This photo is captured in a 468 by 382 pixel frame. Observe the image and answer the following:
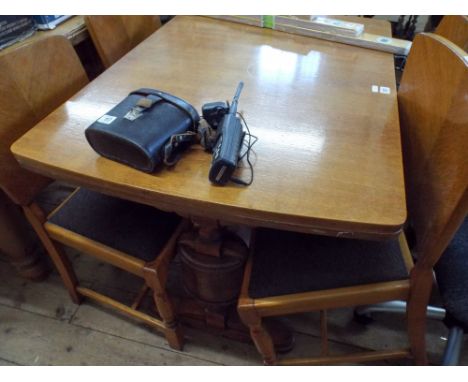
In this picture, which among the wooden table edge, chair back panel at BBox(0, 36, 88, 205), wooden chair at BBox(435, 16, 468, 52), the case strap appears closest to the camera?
the wooden table edge

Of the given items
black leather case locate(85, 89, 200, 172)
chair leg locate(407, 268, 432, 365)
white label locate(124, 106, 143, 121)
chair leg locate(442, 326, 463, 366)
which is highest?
white label locate(124, 106, 143, 121)

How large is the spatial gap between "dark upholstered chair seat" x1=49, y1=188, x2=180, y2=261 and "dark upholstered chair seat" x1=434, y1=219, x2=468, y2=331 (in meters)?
0.70

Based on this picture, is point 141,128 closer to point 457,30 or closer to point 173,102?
point 173,102

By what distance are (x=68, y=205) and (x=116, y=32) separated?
668mm

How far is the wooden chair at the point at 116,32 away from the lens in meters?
1.17

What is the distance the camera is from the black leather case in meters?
0.65

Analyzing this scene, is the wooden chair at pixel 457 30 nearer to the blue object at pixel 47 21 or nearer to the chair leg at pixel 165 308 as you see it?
the chair leg at pixel 165 308

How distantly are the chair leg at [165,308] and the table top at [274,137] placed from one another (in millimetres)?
309

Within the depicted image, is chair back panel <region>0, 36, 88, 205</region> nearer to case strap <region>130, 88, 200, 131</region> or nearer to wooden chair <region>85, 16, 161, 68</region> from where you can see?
wooden chair <region>85, 16, 161, 68</region>

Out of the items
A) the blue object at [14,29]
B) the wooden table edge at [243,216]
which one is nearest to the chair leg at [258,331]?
the wooden table edge at [243,216]

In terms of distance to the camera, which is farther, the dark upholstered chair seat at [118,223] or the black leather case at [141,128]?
the dark upholstered chair seat at [118,223]

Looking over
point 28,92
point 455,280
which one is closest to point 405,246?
point 455,280

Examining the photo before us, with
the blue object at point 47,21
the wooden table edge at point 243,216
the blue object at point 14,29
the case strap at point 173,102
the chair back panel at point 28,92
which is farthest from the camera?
the blue object at point 47,21

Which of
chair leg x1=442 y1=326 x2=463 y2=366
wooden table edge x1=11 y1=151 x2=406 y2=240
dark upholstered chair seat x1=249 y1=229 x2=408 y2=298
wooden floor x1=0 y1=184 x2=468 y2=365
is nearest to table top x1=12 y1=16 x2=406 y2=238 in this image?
wooden table edge x1=11 y1=151 x2=406 y2=240
